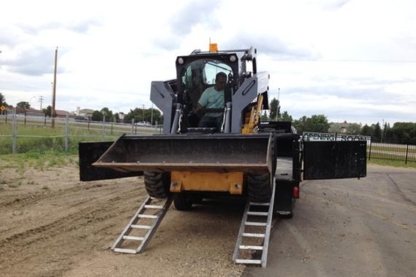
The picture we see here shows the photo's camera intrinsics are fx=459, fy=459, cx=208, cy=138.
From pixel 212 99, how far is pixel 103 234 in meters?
3.19

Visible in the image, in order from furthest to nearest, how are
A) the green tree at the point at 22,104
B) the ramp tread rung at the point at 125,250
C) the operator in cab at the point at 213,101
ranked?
the green tree at the point at 22,104 → the operator in cab at the point at 213,101 → the ramp tread rung at the point at 125,250

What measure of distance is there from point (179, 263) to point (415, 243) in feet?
12.8

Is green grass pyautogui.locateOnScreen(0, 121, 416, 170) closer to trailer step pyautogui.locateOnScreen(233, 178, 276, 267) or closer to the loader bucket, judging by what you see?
the loader bucket

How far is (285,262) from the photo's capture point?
592cm

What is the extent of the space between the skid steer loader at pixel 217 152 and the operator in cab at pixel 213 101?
0.07 meters

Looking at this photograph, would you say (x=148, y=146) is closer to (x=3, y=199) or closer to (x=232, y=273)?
(x=232, y=273)

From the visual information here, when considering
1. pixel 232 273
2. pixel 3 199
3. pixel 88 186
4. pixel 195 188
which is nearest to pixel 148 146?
pixel 195 188

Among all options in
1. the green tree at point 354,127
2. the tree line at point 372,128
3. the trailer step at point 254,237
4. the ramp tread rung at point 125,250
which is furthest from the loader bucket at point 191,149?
the green tree at point 354,127

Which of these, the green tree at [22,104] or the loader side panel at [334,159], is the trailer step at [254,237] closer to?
the loader side panel at [334,159]

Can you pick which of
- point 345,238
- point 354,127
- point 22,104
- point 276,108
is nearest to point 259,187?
point 345,238

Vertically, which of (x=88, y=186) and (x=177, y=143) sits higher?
(x=177, y=143)

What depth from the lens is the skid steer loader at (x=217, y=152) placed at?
21.1 feet

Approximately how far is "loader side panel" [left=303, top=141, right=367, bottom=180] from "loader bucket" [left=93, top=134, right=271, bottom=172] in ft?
4.32

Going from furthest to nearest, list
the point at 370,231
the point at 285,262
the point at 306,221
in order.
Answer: the point at 306,221
the point at 370,231
the point at 285,262
